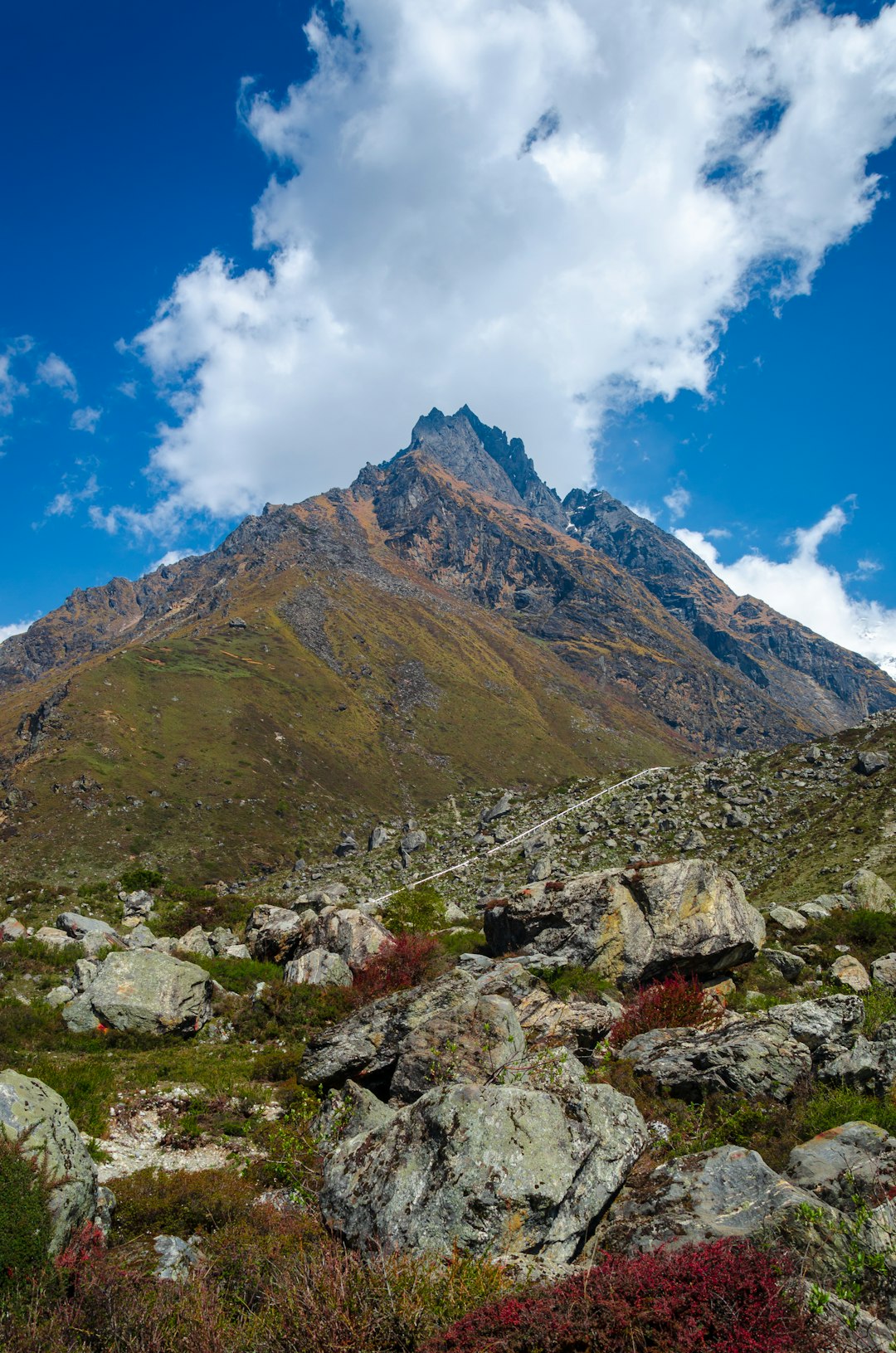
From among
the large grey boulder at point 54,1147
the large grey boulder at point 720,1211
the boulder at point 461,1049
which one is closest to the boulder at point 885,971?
the boulder at point 461,1049

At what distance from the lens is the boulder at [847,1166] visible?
7723 millimetres

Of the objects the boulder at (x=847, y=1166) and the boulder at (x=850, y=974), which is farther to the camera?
the boulder at (x=850, y=974)

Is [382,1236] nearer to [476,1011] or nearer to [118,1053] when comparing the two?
[476,1011]

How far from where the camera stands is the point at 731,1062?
40.2ft

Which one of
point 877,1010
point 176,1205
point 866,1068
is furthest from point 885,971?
point 176,1205

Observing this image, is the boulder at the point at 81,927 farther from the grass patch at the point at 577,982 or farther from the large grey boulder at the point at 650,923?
the grass patch at the point at 577,982

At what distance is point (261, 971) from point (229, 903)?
15.7m

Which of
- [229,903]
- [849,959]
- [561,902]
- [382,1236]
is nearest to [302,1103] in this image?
[382,1236]

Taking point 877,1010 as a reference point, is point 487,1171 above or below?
above

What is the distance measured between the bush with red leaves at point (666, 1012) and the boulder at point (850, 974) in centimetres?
500

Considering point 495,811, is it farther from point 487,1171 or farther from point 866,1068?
point 487,1171

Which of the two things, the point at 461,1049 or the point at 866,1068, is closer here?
the point at 866,1068

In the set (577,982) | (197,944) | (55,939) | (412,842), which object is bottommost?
(577,982)

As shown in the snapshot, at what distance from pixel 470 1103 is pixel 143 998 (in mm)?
14634
